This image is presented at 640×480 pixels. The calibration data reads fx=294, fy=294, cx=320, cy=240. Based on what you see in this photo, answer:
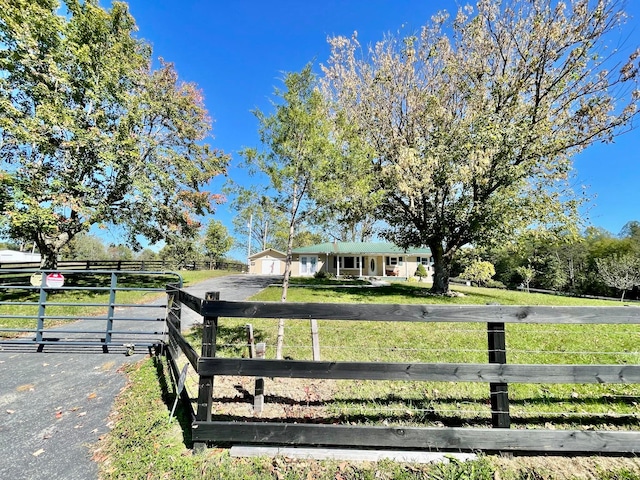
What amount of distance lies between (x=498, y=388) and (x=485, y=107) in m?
12.8

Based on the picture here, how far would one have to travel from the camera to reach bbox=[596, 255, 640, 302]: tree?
24672 millimetres

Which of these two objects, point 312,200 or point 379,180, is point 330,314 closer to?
point 312,200

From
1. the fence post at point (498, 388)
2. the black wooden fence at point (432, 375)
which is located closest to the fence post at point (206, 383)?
the black wooden fence at point (432, 375)

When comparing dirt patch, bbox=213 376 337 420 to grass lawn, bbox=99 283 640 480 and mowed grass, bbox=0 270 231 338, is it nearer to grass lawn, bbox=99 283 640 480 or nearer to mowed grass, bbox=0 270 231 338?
grass lawn, bbox=99 283 640 480

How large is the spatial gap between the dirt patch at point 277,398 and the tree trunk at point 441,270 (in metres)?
11.7

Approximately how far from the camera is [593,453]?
104 inches

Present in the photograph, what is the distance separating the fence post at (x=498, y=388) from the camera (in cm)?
261

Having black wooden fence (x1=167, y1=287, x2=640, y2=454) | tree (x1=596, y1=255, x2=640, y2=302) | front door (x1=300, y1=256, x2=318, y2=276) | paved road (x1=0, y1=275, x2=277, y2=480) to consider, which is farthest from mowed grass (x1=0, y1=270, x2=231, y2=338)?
tree (x1=596, y1=255, x2=640, y2=302)

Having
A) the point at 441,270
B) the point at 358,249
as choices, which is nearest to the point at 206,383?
the point at 441,270

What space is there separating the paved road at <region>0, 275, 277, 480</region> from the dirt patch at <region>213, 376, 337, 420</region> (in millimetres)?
1290

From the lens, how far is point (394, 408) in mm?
3531

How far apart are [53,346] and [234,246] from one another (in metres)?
41.6

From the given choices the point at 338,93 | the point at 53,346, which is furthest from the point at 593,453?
the point at 338,93

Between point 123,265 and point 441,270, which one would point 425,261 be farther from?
point 123,265
